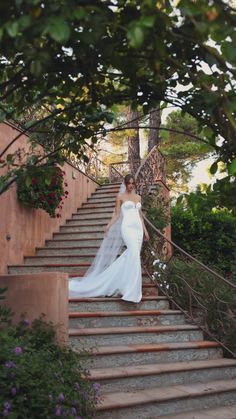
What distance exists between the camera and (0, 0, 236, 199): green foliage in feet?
6.80

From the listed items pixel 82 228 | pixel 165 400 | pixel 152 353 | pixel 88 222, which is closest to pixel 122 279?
pixel 152 353

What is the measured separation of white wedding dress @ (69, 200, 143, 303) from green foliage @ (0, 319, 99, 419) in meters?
2.41

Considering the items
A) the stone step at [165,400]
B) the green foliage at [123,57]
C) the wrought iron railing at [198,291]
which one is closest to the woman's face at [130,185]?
the wrought iron railing at [198,291]

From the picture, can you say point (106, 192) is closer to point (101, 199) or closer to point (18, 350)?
point (101, 199)

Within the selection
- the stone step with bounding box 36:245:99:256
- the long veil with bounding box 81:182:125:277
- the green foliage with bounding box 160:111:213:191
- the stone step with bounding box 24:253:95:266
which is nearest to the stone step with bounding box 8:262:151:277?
the stone step with bounding box 24:253:95:266

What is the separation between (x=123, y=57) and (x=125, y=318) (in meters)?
4.04

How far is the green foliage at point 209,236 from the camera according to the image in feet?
36.4

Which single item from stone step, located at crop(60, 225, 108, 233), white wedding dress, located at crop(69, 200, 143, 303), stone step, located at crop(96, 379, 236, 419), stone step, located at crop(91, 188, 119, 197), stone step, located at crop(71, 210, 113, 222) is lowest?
stone step, located at crop(96, 379, 236, 419)

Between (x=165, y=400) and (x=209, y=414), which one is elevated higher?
(x=165, y=400)

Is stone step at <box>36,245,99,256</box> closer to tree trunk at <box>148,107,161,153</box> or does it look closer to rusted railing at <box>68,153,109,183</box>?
rusted railing at <box>68,153,109,183</box>

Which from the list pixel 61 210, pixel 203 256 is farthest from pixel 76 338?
pixel 203 256

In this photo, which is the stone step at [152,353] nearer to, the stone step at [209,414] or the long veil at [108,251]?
the stone step at [209,414]

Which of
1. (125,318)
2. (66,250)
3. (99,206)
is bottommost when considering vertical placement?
(125,318)

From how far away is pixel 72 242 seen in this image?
360 inches
